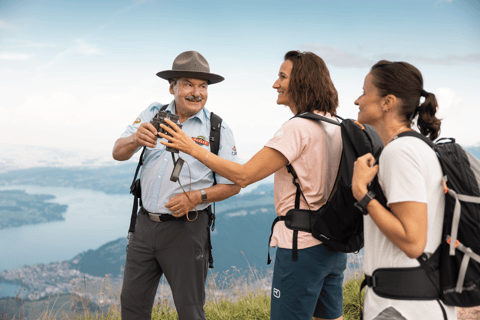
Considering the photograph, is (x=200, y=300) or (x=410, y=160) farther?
(x=200, y=300)

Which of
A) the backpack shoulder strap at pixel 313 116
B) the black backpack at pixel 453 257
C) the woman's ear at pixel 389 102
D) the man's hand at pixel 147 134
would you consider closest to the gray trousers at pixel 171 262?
the man's hand at pixel 147 134

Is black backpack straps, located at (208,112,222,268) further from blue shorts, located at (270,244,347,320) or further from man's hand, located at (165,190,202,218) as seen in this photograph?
blue shorts, located at (270,244,347,320)

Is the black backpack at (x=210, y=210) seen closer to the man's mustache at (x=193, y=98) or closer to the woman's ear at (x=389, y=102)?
the man's mustache at (x=193, y=98)

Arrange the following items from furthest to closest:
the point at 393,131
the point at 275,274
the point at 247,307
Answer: the point at 247,307 → the point at 275,274 → the point at 393,131

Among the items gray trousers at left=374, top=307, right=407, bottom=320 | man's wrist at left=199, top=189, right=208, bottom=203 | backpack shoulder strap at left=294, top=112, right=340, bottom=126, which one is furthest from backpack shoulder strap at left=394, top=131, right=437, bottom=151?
man's wrist at left=199, top=189, right=208, bottom=203

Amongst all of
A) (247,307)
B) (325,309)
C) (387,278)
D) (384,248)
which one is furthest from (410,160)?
(247,307)

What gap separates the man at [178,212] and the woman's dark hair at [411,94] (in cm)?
166

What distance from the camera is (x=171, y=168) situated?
10.8 ft

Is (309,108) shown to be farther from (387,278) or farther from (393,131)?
(387,278)

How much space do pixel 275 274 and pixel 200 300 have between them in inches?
43.9

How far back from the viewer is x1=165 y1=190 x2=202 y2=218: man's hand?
3135mm

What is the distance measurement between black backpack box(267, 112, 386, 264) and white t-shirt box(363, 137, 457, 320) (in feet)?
1.02

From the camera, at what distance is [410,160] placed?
1.74 meters

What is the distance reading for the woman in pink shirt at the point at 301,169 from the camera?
7.70 feet
